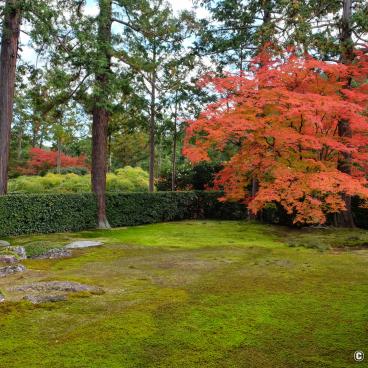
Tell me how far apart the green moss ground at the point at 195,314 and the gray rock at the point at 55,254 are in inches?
18.5

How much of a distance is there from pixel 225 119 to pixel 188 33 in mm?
7196

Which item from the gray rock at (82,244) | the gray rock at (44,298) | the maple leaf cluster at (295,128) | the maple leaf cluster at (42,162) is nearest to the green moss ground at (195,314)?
the gray rock at (44,298)

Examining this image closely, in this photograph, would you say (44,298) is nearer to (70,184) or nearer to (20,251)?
(20,251)

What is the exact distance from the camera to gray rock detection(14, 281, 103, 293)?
5340 mm

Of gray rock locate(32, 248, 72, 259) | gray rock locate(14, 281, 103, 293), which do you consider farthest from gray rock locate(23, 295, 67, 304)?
gray rock locate(32, 248, 72, 259)

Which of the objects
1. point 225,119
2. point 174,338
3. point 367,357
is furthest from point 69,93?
point 367,357

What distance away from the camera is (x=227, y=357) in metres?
3.34

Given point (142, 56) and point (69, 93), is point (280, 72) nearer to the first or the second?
point (142, 56)

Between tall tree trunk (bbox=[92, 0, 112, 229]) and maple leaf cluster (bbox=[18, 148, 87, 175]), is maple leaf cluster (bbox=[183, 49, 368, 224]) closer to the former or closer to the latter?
tall tree trunk (bbox=[92, 0, 112, 229])

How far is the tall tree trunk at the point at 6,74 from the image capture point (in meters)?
11.2

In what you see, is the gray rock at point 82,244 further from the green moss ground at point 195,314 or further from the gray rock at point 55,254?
the green moss ground at point 195,314

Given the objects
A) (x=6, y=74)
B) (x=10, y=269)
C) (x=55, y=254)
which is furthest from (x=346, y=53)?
(x=10, y=269)

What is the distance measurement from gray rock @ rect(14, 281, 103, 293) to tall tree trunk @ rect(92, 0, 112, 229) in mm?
7396

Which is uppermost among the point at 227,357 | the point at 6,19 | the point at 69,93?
the point at 6,19
